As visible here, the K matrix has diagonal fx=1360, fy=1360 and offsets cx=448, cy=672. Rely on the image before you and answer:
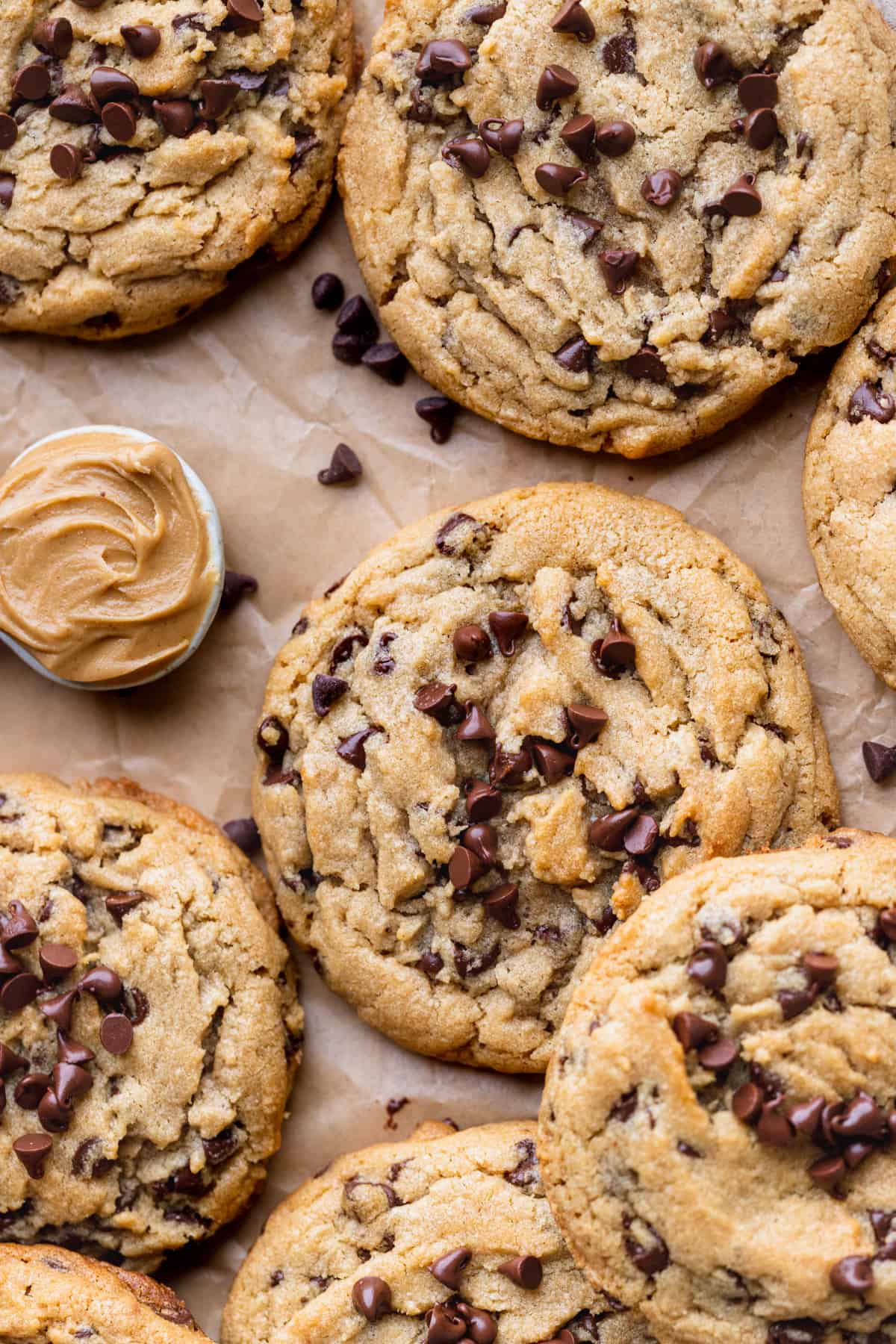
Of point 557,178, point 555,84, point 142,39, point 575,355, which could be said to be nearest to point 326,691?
point 575,355

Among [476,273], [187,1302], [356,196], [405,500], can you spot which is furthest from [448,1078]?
[356,196]

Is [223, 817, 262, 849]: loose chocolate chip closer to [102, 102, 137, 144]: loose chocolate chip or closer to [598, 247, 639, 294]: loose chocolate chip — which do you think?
[598, 247, 639, 294]: loose chocolate chip

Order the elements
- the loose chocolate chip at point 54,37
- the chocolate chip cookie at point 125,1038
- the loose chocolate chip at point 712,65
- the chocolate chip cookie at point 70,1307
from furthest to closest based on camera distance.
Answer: the loose chocolate chip at point 54,37 < the chocolate chip cookie at point 125,1038 < the loose chocolate chip at point 712,65 < the chocolate chip cookie at point 70,1307

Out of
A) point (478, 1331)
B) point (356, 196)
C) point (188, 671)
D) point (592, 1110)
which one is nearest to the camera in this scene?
point (592, 1110)

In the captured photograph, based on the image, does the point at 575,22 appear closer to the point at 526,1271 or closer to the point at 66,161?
the point at 66,161

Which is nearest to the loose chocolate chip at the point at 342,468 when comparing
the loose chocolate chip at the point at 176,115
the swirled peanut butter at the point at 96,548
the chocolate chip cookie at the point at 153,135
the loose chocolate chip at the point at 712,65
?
the swirled peanut butter at the point at 96,548

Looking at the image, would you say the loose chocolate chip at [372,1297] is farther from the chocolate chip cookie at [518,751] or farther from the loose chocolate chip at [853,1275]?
the loose chocolate chip at [853,1275]

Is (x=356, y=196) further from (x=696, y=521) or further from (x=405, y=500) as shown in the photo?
(x=696, y=521)
